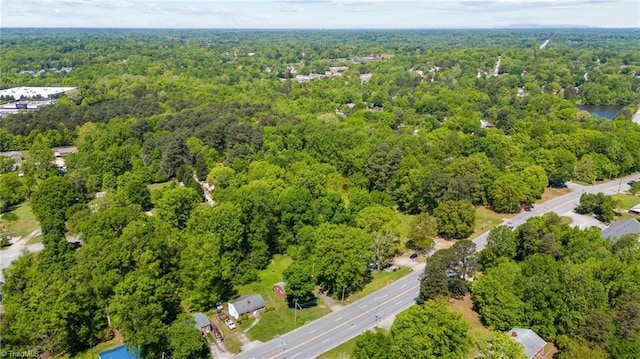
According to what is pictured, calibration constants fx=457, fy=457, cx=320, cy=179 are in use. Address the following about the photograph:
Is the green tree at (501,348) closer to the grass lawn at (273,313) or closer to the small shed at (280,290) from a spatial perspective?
the grass lawn at (273,313)

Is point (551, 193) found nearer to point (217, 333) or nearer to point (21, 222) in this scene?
point (217, 333)

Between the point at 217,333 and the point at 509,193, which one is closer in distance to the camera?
the point at 217,333

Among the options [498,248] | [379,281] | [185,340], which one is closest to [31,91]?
[379,281]


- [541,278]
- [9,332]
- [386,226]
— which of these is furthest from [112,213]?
[541,278]

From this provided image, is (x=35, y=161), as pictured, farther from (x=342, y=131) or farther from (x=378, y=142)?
(x=378, y=142)

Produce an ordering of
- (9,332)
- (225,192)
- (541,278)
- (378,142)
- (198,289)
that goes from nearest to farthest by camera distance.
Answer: (9,332), (541,278), (198,289), (225,192), (378,142)

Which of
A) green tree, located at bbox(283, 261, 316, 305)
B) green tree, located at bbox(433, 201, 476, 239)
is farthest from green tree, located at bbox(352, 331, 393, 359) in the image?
green tree, located at bbox(433, 201, 476, 239)
